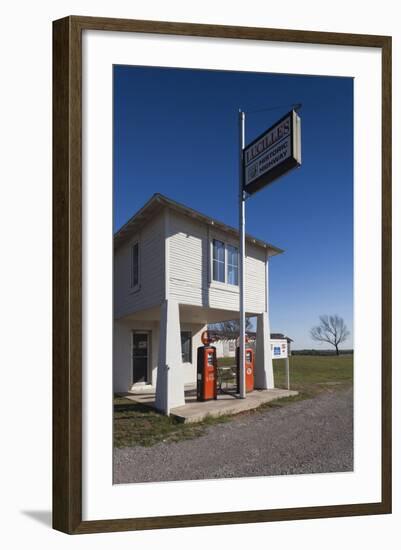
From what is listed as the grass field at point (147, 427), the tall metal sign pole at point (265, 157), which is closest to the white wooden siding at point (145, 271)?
the tall metal sign pole at point (265, 157)

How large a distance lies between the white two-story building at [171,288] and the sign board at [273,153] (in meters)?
1.21

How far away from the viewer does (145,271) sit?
938cm

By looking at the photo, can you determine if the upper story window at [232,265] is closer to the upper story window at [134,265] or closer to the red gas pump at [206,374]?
the red gas pump at [206,374]

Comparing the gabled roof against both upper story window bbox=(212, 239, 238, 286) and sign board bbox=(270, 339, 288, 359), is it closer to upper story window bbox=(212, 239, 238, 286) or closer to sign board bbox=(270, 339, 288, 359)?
upper story window bbox=(212, 239, 238, 286)

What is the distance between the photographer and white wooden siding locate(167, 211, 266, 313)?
8.98m

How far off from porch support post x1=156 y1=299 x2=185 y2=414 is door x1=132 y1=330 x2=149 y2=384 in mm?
2225

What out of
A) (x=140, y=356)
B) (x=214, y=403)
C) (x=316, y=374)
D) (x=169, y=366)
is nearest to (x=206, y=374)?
(x=214, y=403)

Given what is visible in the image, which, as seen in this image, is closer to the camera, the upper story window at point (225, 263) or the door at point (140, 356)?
the upper story window at point (225, 263)

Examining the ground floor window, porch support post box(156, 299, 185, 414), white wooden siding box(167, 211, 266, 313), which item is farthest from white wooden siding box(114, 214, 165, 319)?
the ground floor window

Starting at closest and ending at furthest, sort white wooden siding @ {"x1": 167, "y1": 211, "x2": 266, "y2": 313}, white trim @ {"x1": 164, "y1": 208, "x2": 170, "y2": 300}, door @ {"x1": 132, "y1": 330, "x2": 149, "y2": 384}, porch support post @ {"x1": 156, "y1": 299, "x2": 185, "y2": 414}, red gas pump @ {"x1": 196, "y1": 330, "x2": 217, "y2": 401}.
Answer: porch support post @ {"x1": 156, "y1": 299, "x2": 185, "y2": 414}
white trim @ {"x1": 164, "y1": 208, "x2": 170, "y2": 300}
white wooden siding @ {"x1": 167, "y1": 211, "x2": 266, "y2": 313}
red gas pump @ {"x1": 196, "y1": 330, "x2": 217, "y2": 401}
door @ {"x1": 132, "y1": 330, "x2": 149, "y2": 384}

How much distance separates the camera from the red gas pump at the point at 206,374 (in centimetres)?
954

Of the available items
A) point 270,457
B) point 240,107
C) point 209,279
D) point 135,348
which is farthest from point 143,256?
point 270,457

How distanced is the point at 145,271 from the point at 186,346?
405 centimetres
